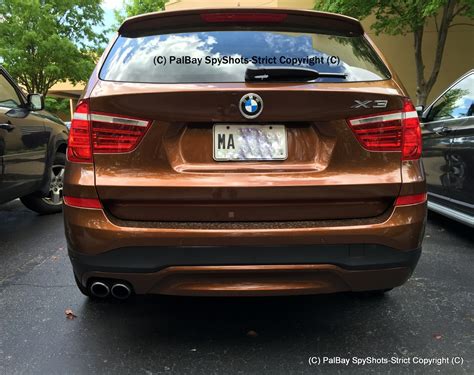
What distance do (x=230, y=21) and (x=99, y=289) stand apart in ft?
5.15

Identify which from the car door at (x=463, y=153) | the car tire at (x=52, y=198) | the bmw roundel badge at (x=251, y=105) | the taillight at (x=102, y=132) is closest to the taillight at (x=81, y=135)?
the taillight at (x=102, y=132)

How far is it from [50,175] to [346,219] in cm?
426

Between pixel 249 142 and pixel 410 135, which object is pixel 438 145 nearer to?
pixel 410 135

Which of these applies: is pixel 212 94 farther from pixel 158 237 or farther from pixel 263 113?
pixel 158 237

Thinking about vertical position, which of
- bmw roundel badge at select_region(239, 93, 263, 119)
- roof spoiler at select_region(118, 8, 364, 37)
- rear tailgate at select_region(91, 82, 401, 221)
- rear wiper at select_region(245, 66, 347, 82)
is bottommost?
rear tailgate at select_region(91, 82, 401, 221)

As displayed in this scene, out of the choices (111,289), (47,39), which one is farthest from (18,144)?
(47,39)

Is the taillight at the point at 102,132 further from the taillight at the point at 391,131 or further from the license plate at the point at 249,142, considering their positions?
the taillight at the point at 391,131

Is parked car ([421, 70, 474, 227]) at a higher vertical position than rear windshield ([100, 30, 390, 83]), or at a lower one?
lower

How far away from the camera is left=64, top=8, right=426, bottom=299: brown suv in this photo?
2.27 meters

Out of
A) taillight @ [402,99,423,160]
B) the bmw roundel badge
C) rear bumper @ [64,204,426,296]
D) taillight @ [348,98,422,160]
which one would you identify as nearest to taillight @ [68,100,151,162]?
rear bumper @ [64,204,426,296]

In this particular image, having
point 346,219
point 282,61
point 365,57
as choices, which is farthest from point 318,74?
point 346,219

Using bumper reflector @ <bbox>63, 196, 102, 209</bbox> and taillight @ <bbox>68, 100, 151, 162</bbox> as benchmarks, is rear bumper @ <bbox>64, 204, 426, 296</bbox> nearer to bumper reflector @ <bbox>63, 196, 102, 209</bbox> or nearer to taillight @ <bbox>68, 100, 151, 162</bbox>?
bumper reflector @ <bbox>63, 196, 102, 209</bbox>

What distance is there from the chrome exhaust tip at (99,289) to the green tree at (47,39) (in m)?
19.7

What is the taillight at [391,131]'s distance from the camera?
7.68 ft
